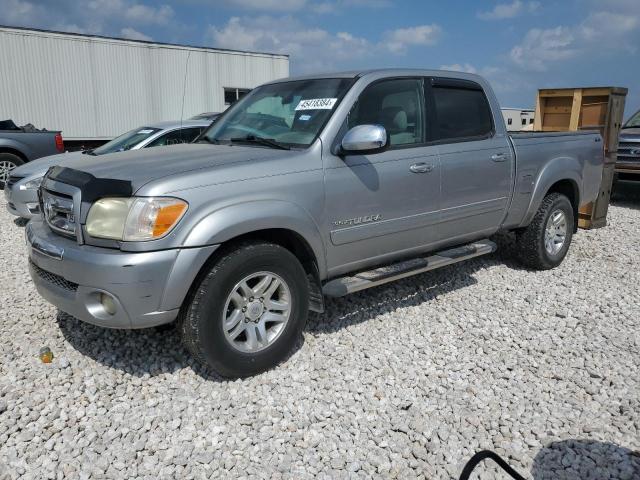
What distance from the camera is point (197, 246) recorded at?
9.70 ft

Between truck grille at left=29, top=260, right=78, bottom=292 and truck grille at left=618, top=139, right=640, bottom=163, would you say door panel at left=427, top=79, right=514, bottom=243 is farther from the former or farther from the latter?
truck grille at left=618, top=139, right=640, bottom=163

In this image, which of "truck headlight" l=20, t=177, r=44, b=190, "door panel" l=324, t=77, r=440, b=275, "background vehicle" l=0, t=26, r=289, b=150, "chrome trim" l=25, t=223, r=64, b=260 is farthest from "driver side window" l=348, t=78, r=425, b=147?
"background vehicle" l=0, t=26, r=289, b=150

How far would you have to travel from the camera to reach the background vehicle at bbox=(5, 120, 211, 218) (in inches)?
280

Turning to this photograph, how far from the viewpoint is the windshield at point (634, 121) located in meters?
10.9

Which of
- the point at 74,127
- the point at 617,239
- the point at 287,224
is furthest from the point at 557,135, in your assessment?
the point at 74,127

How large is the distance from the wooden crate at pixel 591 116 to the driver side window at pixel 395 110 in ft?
13.8

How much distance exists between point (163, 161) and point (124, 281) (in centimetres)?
90

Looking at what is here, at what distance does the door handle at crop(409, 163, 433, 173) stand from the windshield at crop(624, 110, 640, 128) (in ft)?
29.0

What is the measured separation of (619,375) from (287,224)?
2413mm

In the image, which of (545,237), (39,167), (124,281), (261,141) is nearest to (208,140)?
(261,141)

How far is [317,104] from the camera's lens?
3.88m

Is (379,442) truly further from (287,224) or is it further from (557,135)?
(557,135)

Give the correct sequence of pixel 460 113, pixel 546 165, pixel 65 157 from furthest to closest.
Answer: pixel 65 157 → pixel 546 165 → pixel 460 113

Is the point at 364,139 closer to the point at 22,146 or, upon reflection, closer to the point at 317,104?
the point at 317,104
